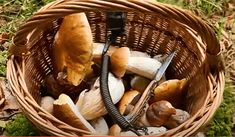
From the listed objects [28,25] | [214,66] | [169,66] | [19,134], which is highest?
[28,25]

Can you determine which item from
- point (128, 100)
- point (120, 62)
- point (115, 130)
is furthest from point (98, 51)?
point (115, 130)

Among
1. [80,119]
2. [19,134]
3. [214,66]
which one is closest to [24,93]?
[80,119]

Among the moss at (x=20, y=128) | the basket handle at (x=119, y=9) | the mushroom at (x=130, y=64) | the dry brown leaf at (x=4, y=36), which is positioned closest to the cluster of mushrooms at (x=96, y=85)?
the mushroom at (x=130, y=64)

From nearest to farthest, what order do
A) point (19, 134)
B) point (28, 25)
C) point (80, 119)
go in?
point (28, 25)
point (80, 119)
point (19, 134)

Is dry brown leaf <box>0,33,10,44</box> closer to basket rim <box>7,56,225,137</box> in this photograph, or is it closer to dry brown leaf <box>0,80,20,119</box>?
dry brown leaf <box>0,80,20,119</box>

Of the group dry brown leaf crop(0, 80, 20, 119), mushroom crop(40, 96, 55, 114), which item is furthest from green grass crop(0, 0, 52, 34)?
mushroom crop(40, 96, 55, 114)

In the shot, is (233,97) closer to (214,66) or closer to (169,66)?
(169,66)

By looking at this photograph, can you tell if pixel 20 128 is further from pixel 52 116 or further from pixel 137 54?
pixel 137 54

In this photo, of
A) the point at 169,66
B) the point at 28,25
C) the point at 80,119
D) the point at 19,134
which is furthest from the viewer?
the point at 169,66
